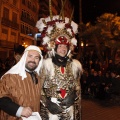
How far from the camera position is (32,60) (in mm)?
2604

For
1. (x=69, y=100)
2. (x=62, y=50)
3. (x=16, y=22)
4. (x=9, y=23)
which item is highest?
(x=16, y=22)

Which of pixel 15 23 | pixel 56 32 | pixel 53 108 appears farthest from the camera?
pixel 15 23

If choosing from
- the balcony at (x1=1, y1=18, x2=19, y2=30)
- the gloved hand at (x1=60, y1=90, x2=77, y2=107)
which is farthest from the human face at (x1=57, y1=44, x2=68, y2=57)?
the balcony at (x1=1, y1=18, x2=19, y2=30)

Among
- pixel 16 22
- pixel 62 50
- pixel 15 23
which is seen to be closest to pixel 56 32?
pixel 62 50

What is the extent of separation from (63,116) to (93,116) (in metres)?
3.74

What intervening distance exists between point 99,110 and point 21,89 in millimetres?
5557

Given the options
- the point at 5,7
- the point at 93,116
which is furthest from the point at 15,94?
the point at 5,7

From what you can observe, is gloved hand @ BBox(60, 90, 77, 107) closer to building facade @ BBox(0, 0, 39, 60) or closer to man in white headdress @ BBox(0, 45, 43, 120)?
man in white headdress @ BBox(0, 45, 43, 120)

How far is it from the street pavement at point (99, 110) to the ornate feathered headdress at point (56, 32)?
11.9ft

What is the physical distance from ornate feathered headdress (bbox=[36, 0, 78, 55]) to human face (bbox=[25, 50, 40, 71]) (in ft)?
2.69

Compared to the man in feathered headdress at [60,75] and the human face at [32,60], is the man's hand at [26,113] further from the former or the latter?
the man in feathered headdress at [60,75]

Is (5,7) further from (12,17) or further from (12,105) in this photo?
(12,105)

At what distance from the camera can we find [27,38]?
1506 inches

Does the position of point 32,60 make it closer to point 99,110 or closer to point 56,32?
point 56,32
